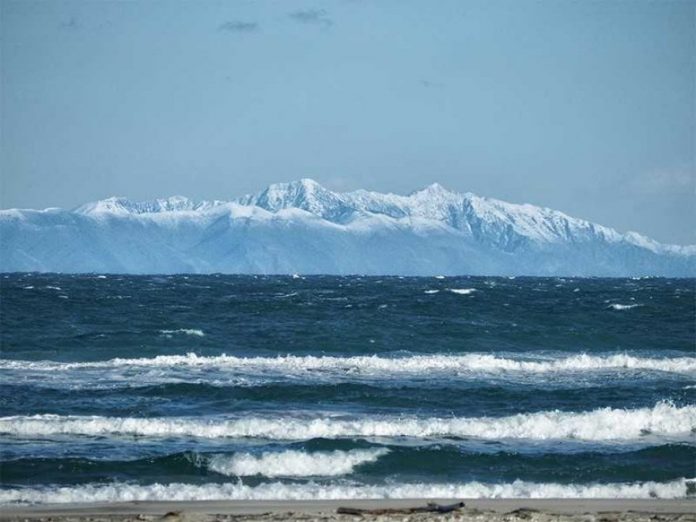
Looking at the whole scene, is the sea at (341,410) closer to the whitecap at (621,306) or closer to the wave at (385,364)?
the wave at (385,364)

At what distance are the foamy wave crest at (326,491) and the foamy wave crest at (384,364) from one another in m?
14.6

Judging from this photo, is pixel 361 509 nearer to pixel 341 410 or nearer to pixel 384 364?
pixel 341 410

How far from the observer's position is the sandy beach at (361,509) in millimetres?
14836

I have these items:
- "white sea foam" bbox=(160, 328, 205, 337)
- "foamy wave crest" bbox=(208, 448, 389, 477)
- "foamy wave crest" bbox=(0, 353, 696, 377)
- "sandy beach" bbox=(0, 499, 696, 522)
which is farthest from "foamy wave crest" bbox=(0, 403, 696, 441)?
"white sea foam" bbox=(160, 328, 205, 337)

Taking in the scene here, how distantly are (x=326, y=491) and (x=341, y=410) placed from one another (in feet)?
26.4

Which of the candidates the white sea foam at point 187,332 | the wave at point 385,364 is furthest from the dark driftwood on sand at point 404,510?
the white sea foam at point 187,332

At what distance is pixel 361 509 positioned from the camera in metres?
15.9

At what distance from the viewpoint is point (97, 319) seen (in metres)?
52.6

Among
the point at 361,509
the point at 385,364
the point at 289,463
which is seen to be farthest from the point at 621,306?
the point at 361,509

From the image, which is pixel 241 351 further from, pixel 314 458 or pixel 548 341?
pixel 314 458

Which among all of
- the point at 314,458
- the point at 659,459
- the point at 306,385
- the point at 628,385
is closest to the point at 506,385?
the point at 628,385

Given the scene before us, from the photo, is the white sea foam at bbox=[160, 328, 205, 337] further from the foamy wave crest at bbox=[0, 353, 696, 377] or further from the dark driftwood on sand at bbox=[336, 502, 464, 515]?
the dark driftwood on sand at bbox=[336, 502, 464, 515]

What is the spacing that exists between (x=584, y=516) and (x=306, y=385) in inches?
615

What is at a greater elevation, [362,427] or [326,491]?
[362,427]
